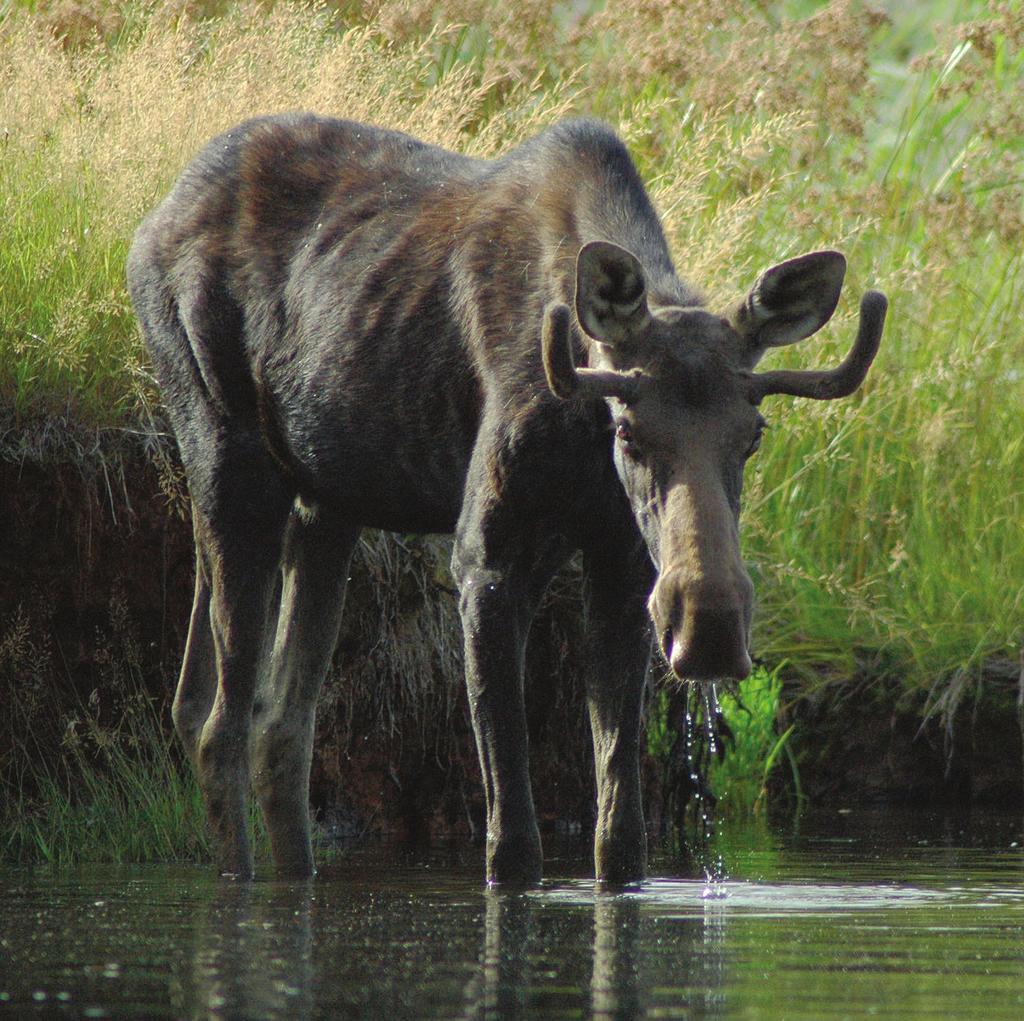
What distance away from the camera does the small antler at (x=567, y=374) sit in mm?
4668

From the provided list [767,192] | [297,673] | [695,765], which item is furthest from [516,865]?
[767,192]

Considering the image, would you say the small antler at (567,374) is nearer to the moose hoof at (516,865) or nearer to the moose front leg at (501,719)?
the moose front leg at (501,719)

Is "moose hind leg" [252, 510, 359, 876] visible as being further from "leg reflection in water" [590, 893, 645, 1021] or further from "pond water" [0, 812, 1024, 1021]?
"leg reflection in water" [590, 893, 645, 1021]

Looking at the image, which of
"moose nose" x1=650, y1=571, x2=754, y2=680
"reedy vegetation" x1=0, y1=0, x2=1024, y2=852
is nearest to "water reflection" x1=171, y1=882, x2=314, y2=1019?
"moose nose" x1=650, y1=571, x2=754, y2=680

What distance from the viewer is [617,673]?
217 inches

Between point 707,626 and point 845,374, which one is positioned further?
point 845,374

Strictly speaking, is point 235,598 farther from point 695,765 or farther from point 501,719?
point 695,765

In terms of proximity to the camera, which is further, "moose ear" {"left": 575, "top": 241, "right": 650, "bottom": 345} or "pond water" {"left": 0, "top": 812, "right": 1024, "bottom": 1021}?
"moose ear" {"left": 575, "top": 241, "right": 650, "bottom": 345}

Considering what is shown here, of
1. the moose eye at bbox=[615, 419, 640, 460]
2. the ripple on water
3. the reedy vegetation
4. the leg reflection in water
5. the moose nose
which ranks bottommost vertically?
the leg reflection in water

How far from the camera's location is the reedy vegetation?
7.96m

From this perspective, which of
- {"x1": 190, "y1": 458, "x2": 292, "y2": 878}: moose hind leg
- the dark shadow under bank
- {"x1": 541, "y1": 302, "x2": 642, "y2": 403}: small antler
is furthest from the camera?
the dark shadow under bank

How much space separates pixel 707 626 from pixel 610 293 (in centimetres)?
99

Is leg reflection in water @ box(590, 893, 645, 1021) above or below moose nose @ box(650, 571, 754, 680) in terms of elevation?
below

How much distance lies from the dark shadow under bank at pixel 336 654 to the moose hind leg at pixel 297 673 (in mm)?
591
